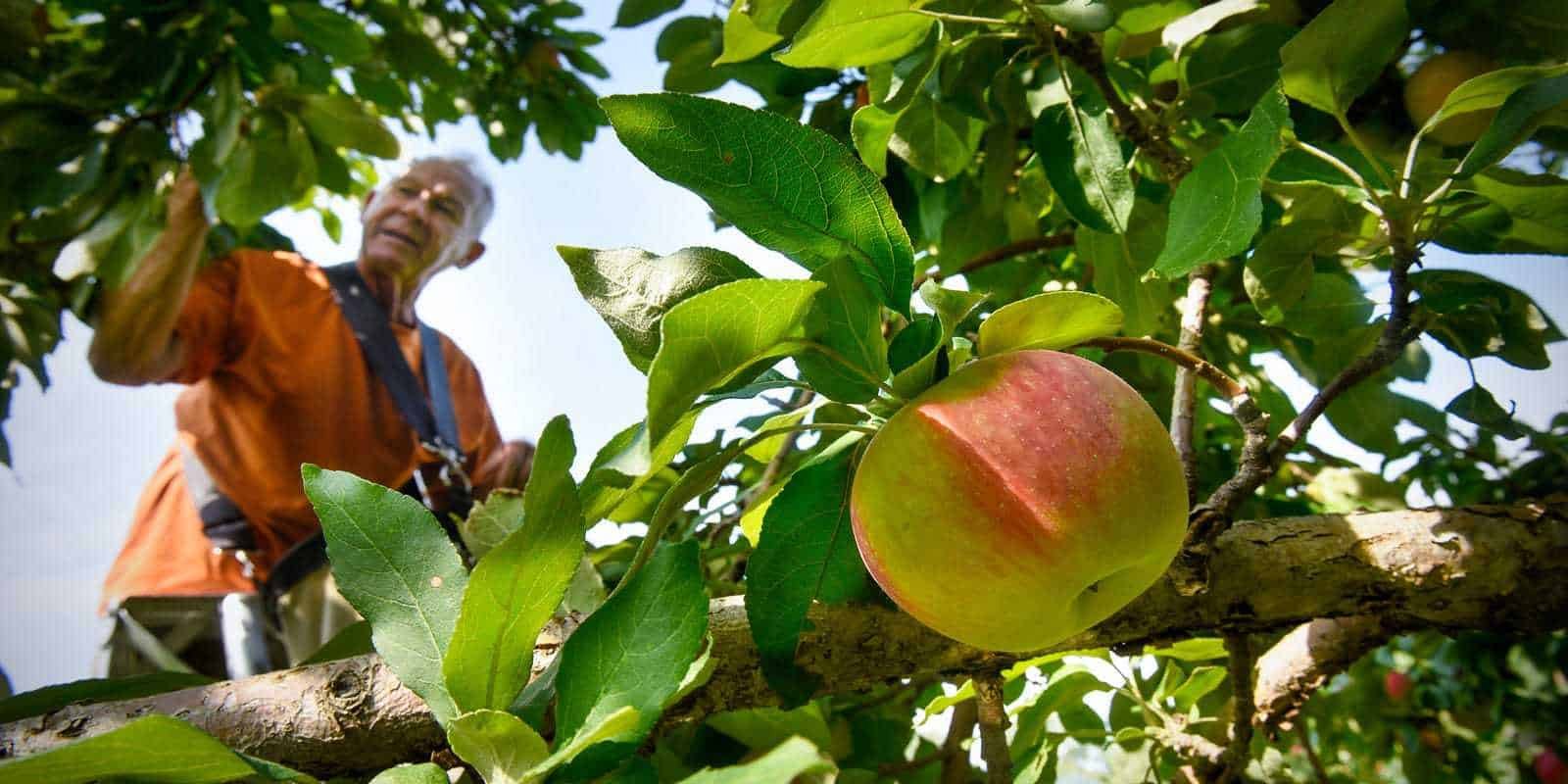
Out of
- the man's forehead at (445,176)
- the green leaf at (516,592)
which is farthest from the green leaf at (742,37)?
the man's forehead at (445,176)

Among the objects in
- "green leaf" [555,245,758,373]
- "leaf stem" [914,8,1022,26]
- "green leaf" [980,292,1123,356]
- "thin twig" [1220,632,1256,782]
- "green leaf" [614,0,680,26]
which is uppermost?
"green leaf" [614,0,680,26]

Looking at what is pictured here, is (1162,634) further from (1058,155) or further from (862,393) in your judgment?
(1058,155)

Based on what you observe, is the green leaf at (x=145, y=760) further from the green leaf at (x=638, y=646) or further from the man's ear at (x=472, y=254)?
the man's ear at (x=472, y=254)

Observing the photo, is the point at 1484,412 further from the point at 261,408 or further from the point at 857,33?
the point at 261,408

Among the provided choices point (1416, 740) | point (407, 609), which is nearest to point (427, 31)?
point (407, 609)

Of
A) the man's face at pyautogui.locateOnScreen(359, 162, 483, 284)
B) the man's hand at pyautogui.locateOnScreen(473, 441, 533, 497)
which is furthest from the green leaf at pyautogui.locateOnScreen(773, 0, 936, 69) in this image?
the man's face at pyautogui.locateOnScreen(359, 162, 483, 284)

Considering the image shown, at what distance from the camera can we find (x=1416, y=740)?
8.01 feet

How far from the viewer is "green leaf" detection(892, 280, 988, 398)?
557 mm

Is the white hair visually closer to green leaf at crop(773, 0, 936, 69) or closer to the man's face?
the man's face

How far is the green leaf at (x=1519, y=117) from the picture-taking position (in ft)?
1.78

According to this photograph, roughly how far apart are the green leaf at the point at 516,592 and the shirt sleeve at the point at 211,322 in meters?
1.95

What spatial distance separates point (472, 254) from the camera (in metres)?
3.43

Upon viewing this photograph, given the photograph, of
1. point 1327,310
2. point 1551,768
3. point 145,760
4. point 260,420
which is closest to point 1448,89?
point 1327,310

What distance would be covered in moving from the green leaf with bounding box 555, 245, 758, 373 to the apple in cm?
81
